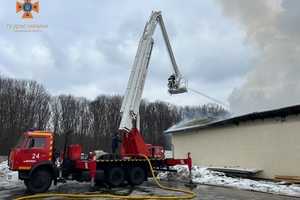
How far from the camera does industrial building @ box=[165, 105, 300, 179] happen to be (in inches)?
690

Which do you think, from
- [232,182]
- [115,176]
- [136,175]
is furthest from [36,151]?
[232,182]

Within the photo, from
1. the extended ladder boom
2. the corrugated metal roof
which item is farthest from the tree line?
the extended ladder boom

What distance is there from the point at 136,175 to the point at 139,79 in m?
5.12

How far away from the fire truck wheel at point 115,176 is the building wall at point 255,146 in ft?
26.7

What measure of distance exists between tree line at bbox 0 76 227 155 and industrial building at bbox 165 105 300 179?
89.3ft

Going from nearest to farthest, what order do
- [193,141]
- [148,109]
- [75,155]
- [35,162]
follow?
[35,162], [75,155], [193,141], [148,109]

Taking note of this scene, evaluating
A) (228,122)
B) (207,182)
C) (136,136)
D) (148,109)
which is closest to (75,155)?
(136,136)

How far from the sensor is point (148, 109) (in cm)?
7150

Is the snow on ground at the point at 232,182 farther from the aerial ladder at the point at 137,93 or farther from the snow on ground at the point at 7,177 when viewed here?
the snow on ground at the point at 7,177

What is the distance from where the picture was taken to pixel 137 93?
18.4m

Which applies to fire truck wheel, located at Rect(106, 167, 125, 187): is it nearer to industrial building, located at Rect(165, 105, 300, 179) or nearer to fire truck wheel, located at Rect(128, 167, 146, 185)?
fire truck wheel, located at Rect(128, 167, 146, 185)

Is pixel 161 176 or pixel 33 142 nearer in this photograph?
pixel 33 142

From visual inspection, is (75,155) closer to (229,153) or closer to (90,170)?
(90,170)

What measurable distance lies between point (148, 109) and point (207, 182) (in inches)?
2095
